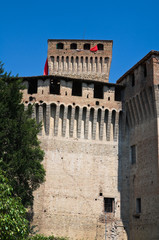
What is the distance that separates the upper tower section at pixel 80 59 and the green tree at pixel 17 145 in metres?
10.6

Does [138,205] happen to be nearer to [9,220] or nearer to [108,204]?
[108,204]

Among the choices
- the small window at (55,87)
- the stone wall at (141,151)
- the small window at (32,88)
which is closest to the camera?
the stone wall at (141,151)

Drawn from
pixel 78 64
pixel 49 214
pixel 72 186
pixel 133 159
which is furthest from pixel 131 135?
pixel 78 64

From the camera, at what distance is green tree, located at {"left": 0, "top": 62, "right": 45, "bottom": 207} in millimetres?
17859

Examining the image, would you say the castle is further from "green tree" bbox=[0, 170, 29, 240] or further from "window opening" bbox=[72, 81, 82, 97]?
"green tree" bbox=[0, 170, 29, 240]

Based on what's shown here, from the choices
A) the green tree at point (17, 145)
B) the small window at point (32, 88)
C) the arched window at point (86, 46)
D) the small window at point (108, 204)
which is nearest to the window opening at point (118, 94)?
the small window at point (32, 88)

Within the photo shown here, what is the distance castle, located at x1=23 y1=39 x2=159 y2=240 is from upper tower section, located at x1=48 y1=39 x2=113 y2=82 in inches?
189

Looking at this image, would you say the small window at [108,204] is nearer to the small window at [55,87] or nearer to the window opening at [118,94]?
the window opening at [118,94]

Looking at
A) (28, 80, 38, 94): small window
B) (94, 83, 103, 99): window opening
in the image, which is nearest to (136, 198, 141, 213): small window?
(94, 83, 103, 99): window opening

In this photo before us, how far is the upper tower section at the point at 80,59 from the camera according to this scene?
29.0 m

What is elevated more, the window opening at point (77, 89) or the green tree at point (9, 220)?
the window opening at point (77, 89)

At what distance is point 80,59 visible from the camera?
96.3 ft

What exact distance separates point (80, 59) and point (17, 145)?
13.3 m

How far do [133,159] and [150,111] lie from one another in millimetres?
3587
